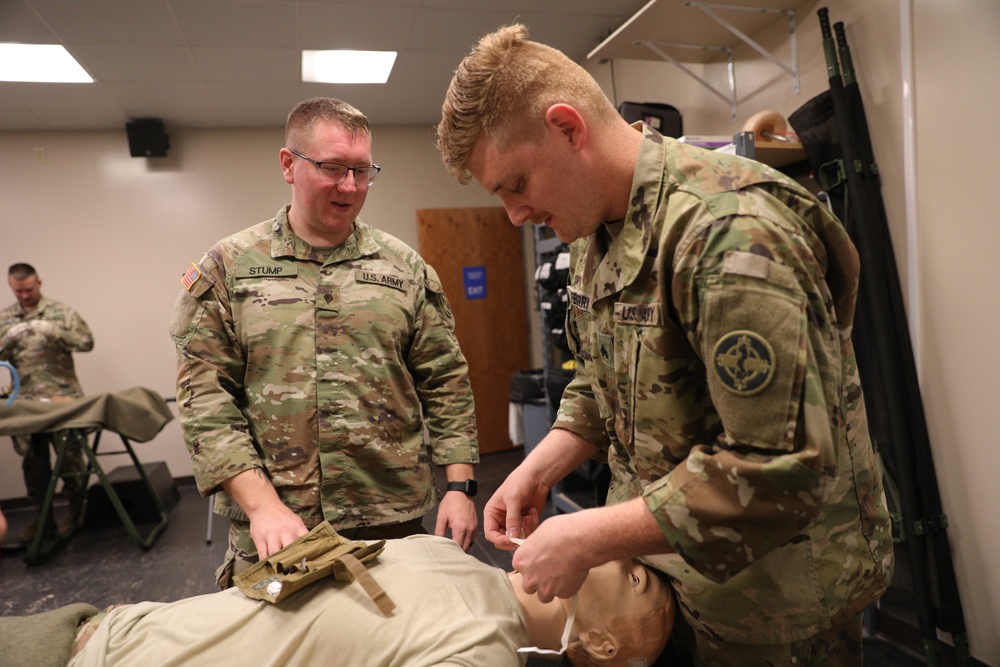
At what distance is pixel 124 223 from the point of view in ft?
17.5

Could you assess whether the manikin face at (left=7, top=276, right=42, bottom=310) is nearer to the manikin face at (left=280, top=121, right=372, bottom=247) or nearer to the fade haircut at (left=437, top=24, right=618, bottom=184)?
the manikin face at (left=280, top=121, right=372, bottom=247)

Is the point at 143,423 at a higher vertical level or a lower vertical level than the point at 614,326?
lower

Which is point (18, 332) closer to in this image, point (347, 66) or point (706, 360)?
point (347, 66)

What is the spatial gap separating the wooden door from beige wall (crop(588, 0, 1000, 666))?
388 centimetres

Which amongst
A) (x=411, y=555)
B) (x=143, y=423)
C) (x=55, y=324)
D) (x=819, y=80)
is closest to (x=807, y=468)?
(x=411, y=555)

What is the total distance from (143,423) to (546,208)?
3874 millimetres

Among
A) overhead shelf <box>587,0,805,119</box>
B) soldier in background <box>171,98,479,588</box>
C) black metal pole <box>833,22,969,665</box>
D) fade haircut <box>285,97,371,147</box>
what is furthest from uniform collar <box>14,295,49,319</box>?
black metal pole <box>833,22,969,665</box>

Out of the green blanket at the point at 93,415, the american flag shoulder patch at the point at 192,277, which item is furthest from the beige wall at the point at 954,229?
the green blanket at the point at 93,415

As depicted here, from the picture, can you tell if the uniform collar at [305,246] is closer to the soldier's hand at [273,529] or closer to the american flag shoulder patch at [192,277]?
the american flag shoulder patch at [192,277]

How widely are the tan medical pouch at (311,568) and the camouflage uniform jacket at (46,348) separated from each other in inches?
166

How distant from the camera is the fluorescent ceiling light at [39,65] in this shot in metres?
3.70

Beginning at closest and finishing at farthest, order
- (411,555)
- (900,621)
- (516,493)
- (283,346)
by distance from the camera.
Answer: (516,493)
(411,555)
(283,346)
(900,621)

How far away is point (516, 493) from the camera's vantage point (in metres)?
1.14

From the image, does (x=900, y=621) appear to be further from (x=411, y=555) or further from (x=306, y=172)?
(x=306, y=172)
